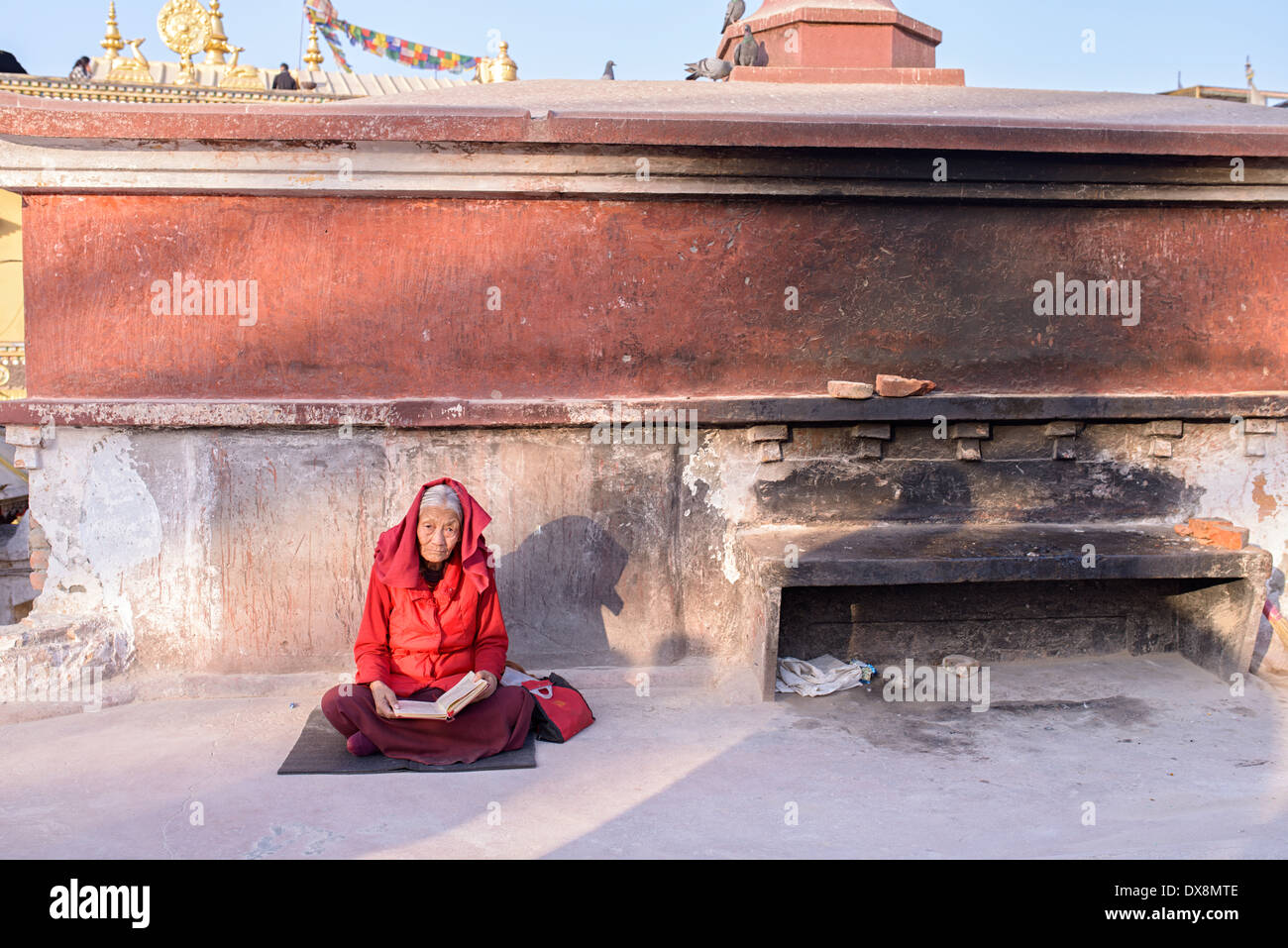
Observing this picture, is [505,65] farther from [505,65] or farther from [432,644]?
[432,644]

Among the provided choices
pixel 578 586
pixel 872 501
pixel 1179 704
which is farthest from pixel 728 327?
pixel 1179 704

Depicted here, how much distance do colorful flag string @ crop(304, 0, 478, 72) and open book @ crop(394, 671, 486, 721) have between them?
14.0m

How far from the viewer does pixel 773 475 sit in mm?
5020

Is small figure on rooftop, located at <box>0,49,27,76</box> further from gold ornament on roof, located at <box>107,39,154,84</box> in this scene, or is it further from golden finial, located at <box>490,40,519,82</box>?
golden finial, located at <box>490,40,519,82</box>

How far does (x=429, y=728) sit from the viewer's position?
13.1 ft

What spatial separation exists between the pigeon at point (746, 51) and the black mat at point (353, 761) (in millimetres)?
5111

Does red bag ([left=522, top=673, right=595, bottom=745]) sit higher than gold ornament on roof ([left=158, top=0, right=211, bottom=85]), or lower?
lower

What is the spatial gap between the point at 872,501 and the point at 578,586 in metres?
1.52

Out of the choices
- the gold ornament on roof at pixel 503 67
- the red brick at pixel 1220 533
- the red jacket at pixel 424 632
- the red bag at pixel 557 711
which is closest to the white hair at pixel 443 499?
the red jacket at pixel 424 632

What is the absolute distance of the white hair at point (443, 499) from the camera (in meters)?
→ 4.15

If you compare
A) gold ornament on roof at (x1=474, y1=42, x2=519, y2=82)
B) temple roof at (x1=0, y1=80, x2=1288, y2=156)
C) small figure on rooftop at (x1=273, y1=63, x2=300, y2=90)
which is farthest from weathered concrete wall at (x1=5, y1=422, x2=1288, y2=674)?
small figure on rooftop at (x1=273, y1=63, x2=300, y2=90)

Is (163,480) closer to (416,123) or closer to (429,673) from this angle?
(429,673)

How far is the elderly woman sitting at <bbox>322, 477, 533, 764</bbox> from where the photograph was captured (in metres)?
4.00
